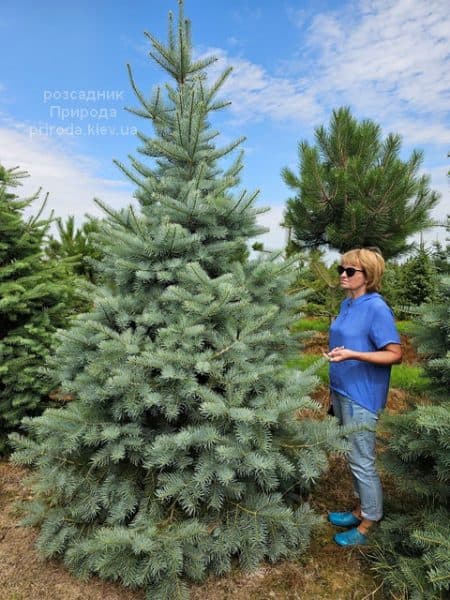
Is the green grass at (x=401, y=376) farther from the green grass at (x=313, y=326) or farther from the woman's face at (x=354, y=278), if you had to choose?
the woman's face at (x=354, y=278)

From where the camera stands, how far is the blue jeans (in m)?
2.75

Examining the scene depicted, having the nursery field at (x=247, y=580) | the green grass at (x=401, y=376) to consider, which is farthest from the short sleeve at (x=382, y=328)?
the green grass at (x=401, y=376)

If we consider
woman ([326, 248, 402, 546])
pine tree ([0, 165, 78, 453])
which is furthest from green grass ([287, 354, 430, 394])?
pine tree ([0, 165, 78, 453])

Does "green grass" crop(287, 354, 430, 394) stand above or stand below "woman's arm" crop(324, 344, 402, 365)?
below

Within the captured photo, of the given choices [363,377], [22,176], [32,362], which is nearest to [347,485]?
[363,377]

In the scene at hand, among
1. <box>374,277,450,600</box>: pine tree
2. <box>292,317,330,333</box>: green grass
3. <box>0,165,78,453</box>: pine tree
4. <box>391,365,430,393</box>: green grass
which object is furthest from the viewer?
<box>292,317,330,333</box>: green grass

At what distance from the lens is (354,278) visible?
287 cm

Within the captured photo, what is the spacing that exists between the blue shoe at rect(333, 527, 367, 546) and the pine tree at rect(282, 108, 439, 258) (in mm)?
4299

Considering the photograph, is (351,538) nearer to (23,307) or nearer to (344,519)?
(344,519)

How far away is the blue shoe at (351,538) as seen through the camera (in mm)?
2805

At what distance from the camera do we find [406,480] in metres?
2.51

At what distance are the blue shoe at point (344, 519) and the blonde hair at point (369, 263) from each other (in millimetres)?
1762

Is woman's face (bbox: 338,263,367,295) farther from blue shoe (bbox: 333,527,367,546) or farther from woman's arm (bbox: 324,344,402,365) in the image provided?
blue shoe (bbox: 333,527,367,546)

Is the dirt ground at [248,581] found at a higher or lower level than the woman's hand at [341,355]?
lower
